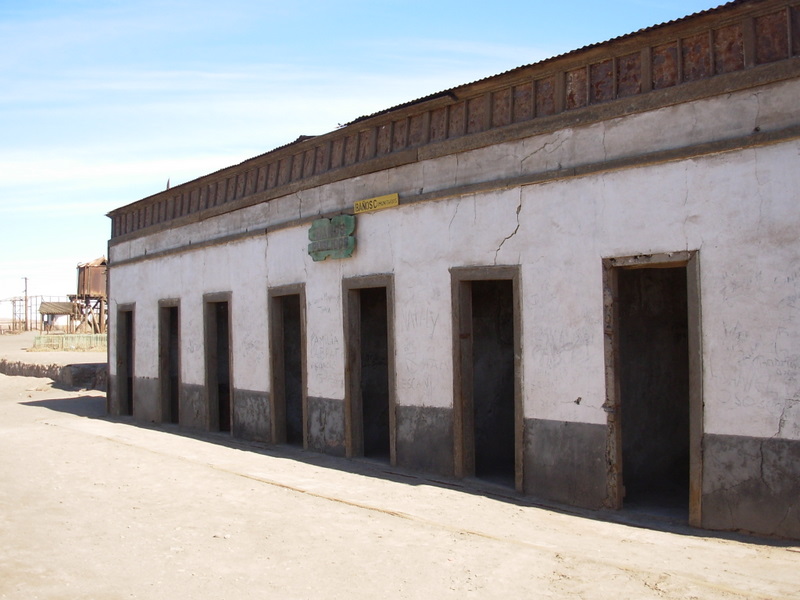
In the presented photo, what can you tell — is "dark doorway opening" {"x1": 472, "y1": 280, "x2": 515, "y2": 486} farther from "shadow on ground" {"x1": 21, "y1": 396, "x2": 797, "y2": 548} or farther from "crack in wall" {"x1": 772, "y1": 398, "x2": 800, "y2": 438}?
"crack in wall" {"x1": 772, "y1": 398, "x2": 800, "y2": 438}

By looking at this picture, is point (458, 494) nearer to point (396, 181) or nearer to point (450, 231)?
point (450, 231)

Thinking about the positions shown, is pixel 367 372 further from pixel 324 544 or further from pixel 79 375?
pixel 79 375

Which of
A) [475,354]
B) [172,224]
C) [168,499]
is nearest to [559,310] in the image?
[475,354]

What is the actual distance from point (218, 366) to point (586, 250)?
33.4 feet

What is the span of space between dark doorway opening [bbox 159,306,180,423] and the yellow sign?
787cm

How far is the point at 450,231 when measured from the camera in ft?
33.6

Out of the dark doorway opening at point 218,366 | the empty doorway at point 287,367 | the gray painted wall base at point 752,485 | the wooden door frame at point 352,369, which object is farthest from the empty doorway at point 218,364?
the gray painted wall base at point 752,485

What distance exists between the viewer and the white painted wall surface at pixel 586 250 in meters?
7.05

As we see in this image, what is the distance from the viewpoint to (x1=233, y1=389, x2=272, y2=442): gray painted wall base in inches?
558

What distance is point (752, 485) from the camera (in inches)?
279

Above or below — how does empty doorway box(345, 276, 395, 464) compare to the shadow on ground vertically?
above

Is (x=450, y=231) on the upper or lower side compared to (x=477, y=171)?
lower

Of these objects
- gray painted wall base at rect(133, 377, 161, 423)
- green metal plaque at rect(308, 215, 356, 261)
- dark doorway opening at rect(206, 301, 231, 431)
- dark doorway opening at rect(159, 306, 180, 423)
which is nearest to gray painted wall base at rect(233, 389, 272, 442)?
dark doorway opening at rect(206, 301, 231, 431)

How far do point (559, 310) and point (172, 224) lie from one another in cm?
1121
